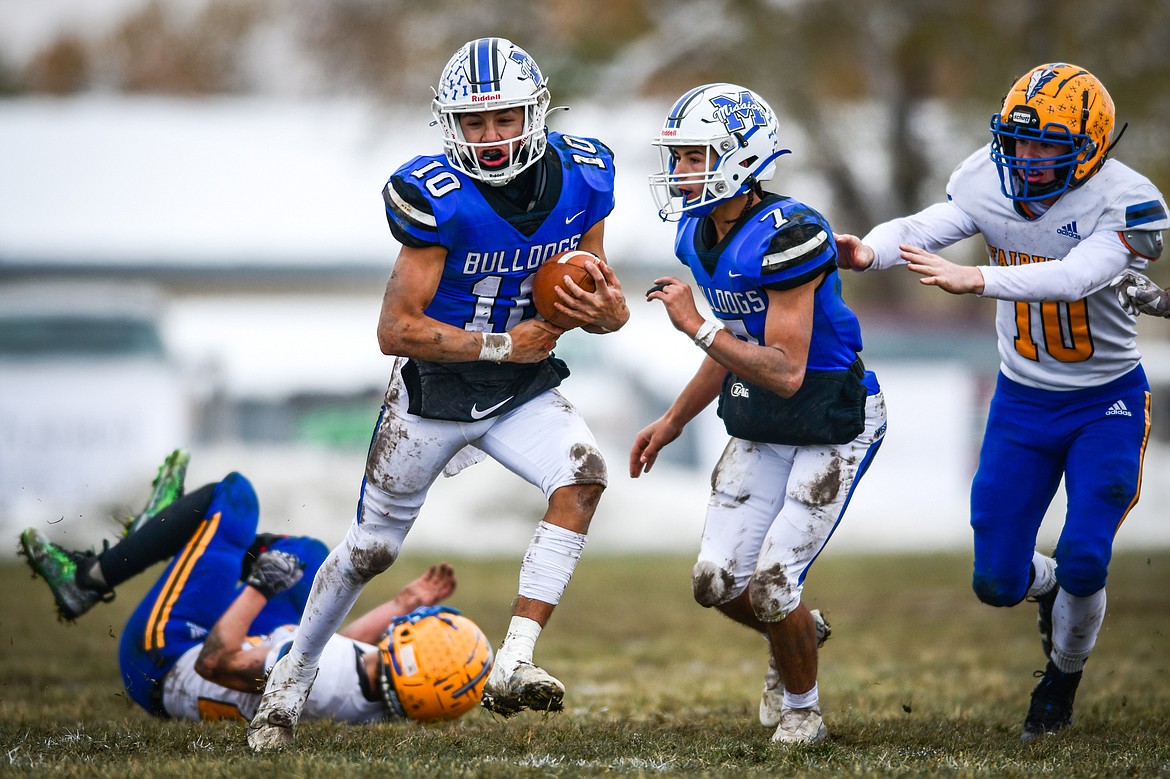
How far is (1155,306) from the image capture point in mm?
4508

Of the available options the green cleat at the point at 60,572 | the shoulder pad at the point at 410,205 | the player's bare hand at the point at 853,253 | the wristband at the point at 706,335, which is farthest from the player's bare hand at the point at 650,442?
the green cleat at the point at 60,572

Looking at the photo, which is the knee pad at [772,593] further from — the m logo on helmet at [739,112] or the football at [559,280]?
the m logo on helmet at [739,112]

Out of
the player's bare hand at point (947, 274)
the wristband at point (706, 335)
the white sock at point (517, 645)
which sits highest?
the player's bare hand at point (947, 274)

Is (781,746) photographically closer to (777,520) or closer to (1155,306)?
(777,520)

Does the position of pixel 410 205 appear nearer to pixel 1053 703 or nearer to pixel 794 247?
pixel 794 247

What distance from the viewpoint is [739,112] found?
4.46m

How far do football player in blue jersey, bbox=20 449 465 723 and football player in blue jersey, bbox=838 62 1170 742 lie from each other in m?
2.07

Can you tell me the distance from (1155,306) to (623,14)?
1774cm

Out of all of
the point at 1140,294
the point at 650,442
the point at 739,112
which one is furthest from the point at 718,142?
the point at 1140,294

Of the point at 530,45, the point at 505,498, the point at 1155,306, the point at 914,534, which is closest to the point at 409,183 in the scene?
the point at 1155,306

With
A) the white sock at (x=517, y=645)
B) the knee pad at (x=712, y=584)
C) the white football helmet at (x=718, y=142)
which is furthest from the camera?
the knee pad at (x=712, y=584)

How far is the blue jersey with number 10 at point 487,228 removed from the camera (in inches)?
164

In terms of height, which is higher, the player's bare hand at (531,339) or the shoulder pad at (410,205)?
the shoulder pad at (410,205)

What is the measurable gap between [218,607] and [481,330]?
5.22ft
